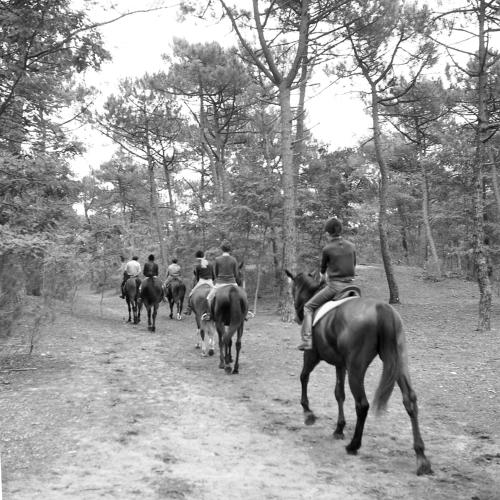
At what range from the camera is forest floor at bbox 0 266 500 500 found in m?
3.92

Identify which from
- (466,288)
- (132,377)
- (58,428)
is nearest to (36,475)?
(58,428)

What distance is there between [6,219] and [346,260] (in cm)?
662

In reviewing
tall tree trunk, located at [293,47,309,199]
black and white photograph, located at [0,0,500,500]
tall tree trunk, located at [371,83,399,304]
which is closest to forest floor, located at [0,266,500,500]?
black and white photograph, located at [0,0,500,500]

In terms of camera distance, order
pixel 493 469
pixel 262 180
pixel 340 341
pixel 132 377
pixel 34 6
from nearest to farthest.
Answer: pixel 493 469, pixel 340 341, pixel 34 6, pixel 132 377, pixel 262 180

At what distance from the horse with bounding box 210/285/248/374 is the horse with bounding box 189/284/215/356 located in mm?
1399

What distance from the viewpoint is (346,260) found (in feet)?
19.2

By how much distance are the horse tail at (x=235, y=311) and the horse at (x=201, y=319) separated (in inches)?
66.6

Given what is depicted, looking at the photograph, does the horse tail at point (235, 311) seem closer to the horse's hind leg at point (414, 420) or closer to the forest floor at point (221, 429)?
the forest floor at point (221, 429)

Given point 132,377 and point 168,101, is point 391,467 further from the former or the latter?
point 168,101

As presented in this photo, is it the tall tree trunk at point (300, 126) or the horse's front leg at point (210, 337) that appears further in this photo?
the tall tree trunk at point (300, 126)

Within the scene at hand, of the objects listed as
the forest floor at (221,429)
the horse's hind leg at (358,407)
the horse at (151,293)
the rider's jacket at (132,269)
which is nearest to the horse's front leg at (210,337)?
the forest floor at (221,429)

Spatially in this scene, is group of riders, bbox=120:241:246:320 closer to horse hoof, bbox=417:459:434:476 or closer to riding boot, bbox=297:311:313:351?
riding boot, bbox=297:311:313:351

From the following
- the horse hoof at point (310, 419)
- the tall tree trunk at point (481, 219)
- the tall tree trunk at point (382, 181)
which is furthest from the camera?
the tall tree trunk at point (382, 181)

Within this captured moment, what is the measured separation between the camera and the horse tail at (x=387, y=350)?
15.3 ft
